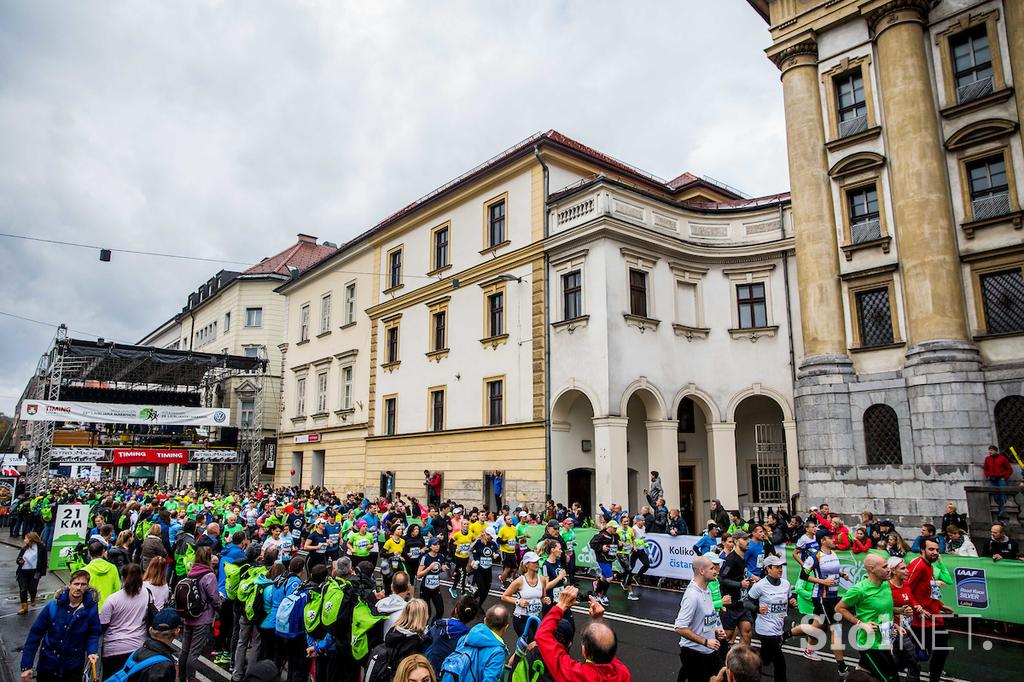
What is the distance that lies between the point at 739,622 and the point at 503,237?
2189cm

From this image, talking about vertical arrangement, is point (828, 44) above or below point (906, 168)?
above

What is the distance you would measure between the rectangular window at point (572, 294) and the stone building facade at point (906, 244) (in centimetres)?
756

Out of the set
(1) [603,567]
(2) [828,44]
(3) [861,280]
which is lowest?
(1) [603,567]

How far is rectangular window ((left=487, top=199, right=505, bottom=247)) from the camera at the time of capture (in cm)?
2891

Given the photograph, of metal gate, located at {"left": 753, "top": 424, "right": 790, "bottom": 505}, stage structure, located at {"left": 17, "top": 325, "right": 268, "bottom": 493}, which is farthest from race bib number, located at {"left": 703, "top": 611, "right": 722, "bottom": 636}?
stage structure, located at {"left": 17, "top": 325, "right": 268, "bottom": 493}

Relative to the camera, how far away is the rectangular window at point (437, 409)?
30.6 metres

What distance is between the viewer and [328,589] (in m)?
7.60

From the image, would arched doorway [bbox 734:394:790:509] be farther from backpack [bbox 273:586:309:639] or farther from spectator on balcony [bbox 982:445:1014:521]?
backpack [bbox 273:586:309:639]

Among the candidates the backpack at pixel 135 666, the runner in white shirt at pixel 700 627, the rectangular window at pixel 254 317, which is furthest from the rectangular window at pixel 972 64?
the rectangular window at pixel 254 317

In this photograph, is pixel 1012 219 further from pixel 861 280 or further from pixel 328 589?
pixel 328 589

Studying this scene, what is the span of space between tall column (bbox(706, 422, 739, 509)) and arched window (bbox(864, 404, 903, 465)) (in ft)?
17.3

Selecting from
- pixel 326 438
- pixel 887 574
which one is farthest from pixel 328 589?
pixel 326 438

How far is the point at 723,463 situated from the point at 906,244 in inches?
381

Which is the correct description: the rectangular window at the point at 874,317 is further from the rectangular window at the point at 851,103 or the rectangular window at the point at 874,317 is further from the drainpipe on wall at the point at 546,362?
the drainpipe on wall at the point at 546,362
